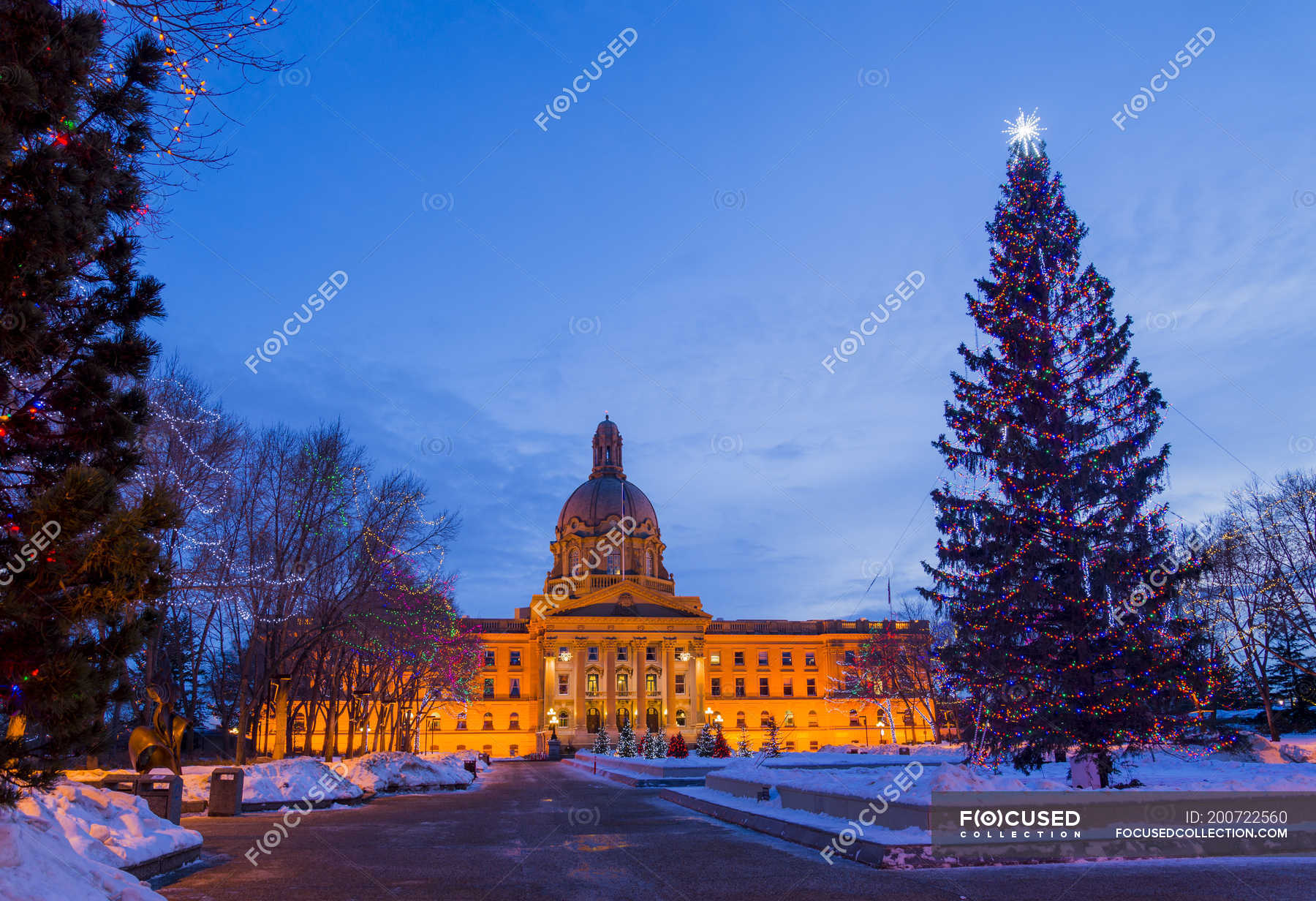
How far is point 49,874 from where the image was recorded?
678 centimetres

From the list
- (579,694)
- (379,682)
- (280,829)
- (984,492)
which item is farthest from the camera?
(579,694)

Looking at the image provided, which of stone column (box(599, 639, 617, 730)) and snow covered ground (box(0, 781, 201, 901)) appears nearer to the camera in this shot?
snow covered ground (box(0, 781, 201, 901))

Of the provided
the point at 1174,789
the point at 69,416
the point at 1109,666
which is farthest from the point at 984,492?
the point at 69,416

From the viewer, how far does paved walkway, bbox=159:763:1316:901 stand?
10055mm

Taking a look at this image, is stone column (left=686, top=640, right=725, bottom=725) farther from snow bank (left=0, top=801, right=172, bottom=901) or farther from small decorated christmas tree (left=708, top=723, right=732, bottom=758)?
snow bank (left=0, top=801, right=172, bottom=901)

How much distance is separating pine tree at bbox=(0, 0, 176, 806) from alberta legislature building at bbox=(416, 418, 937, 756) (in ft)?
291

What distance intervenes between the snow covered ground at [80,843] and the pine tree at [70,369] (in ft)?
2.19

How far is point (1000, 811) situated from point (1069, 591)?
7532 mm

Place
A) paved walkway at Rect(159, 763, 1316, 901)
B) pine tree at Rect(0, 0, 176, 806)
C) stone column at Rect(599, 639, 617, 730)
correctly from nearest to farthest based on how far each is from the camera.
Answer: pine tree at Rect(0, 0, 176, 806) < paved walkway at Rect(159, 763, 1316, 901) < stone column at Rect(599, 639, 617, 730)

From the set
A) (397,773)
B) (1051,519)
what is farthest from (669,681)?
(1051,519)

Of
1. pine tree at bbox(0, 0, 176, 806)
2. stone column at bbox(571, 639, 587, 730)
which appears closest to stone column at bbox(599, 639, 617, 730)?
stone column at bbox(571, 639, 587, 730)

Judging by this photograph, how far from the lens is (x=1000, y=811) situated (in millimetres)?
12594

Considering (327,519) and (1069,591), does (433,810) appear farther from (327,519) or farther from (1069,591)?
(1069,591)

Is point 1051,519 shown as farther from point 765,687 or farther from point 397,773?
point 765,687
